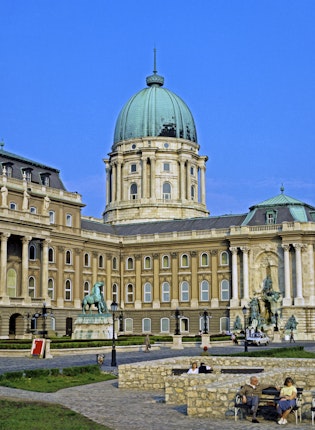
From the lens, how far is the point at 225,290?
3893 inches

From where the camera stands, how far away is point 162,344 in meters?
67.4

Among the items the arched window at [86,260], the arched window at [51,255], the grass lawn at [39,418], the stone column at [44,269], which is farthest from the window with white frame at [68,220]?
the grass lawn at [39,418]

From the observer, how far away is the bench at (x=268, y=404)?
21.1m

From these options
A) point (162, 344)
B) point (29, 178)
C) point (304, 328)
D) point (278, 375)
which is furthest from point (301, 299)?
point (278, 375)

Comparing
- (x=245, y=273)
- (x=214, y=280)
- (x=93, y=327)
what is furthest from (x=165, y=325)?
(x=93, y=327)

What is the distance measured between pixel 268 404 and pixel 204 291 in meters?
78.9

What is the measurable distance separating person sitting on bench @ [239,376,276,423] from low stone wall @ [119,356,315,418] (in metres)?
0.38

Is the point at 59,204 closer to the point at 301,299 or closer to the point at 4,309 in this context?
the point at 4,309

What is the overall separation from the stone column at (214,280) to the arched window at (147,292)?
32.3 ft

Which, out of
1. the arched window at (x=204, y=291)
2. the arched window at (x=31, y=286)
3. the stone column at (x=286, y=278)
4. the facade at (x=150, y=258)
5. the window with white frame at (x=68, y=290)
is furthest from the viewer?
the arched window at (x=204, y=291)

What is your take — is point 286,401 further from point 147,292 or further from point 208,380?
point 147,292

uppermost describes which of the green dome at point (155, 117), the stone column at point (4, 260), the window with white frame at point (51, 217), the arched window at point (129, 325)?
the green dome at point (155, 117)

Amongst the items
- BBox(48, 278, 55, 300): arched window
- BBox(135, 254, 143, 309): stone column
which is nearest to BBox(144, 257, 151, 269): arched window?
BBox(135, 254, 143, 309): stone column

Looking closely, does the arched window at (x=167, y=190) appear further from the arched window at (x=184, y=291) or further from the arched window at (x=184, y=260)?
the arched window at (x=184, y=291)
